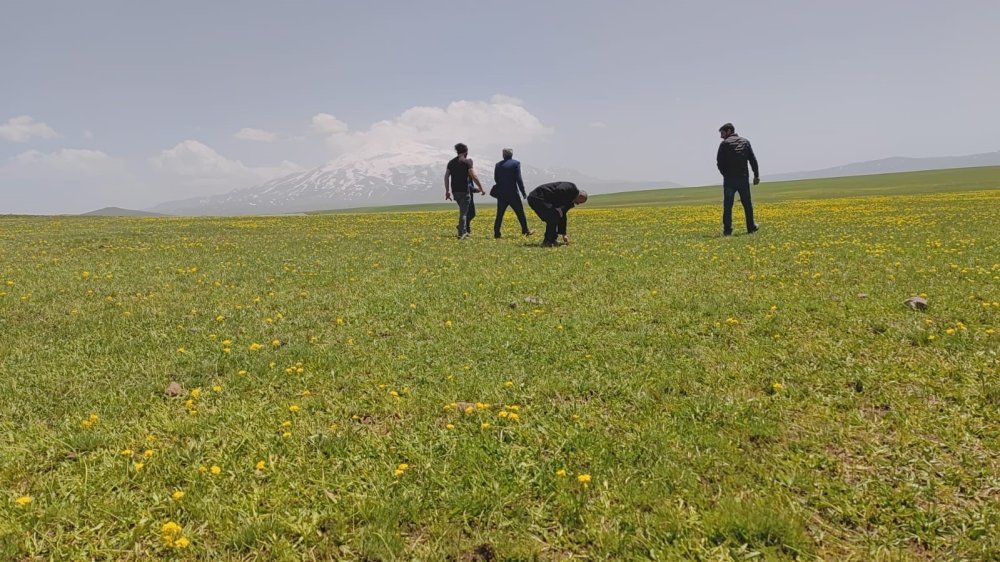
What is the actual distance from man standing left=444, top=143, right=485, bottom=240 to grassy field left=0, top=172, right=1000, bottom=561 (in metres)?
9.03

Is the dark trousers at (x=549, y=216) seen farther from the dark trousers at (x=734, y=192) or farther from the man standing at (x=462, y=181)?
the dark trousers at (x=734, y=192)

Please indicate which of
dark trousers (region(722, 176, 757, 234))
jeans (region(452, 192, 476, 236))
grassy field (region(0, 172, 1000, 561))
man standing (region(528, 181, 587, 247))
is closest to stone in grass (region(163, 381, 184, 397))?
grassy field (region(0, 172, 1000, 561))

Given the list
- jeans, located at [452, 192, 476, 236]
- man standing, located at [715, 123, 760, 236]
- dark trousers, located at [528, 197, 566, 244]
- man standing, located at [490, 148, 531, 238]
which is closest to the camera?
dark trousers, located at [528, 197, 566, 244]

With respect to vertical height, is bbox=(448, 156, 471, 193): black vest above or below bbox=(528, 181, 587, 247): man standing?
above

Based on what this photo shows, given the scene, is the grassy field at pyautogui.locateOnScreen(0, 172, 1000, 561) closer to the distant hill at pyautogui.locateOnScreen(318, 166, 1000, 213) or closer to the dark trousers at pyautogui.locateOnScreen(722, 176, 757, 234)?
the dark trousers at pyautogui.locateOnScreen(722, 176, 757, 234)

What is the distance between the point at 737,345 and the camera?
6094 millimetres

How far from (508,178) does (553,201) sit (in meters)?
2.77

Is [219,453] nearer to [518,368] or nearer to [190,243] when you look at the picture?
[518,368]

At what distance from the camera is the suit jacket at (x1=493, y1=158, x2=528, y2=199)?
662 inches

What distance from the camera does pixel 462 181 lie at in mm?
17953

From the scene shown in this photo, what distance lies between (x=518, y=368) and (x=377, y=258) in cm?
903

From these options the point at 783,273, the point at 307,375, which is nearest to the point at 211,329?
the point at 307,375

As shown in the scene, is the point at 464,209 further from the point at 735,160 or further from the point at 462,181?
the point at 735,160

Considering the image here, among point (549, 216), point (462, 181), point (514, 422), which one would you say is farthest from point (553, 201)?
point (514, 422)
